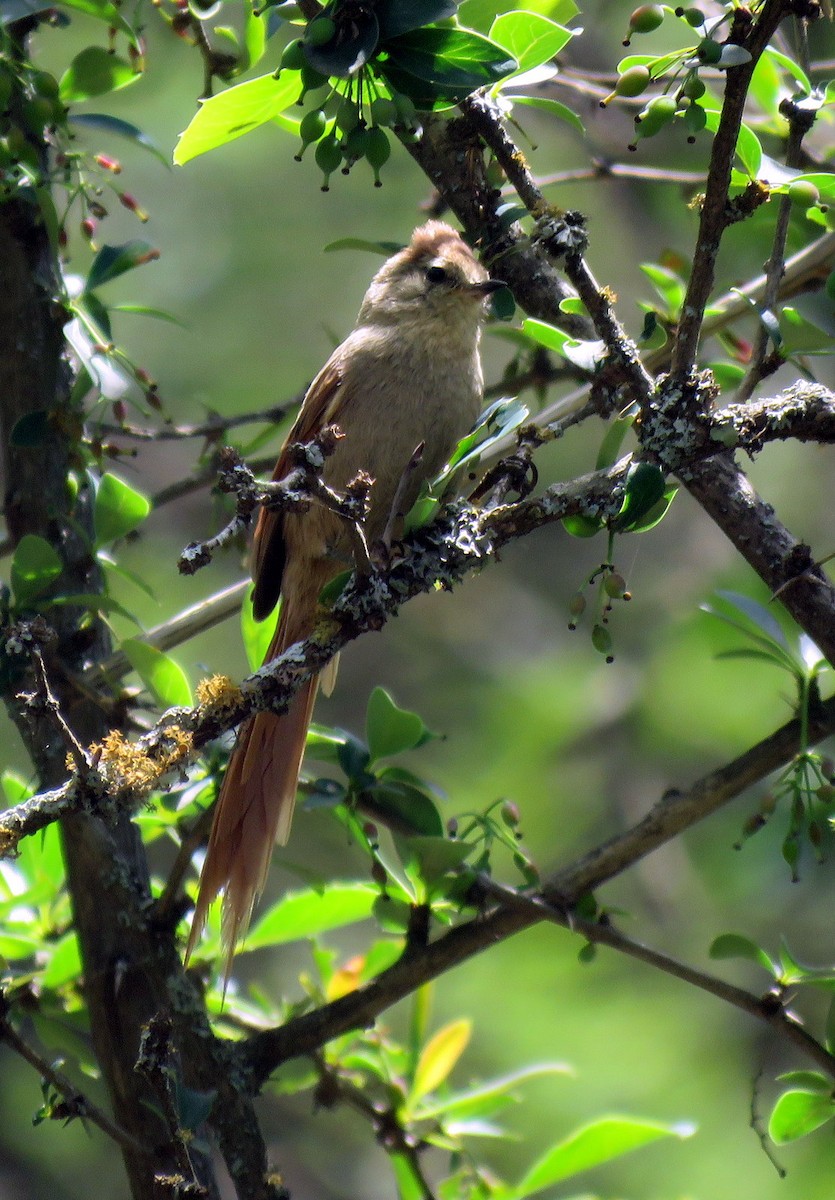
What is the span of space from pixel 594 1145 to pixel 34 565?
168 centimetres

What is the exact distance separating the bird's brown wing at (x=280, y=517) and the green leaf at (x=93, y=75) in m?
0.87

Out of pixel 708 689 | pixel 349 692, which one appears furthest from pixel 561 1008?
pixel 349 692

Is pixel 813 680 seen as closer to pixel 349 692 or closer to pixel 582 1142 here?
pixel 582 1142

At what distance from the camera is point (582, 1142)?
2613mm

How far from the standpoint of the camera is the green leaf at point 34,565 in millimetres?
2535

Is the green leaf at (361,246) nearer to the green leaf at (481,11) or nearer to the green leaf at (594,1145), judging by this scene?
the green leaf at (481,11)

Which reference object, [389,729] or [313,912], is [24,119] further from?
[313,912]

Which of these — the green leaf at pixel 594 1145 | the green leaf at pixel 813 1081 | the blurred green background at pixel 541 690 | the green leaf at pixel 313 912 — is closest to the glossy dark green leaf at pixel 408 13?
the green leaf at pixel 313 912

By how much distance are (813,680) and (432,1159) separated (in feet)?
12.4

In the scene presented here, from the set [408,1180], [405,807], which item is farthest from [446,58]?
[408,1180]

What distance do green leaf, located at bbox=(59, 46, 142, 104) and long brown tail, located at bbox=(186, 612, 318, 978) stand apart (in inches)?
59.9

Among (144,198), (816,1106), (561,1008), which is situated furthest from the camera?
(144,198)

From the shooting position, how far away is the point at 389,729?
260 cm

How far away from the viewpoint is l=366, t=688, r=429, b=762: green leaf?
2.60 m
